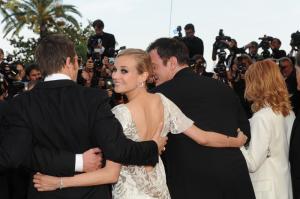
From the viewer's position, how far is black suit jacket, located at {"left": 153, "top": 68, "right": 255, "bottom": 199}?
416 cm

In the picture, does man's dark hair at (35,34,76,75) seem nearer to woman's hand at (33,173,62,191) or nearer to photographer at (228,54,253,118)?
woman's hand at (33,173,62,191)

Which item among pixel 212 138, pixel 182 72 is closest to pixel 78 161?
pixel 212 138

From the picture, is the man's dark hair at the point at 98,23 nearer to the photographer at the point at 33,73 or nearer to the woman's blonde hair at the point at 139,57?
the photographer at the point at 33,73

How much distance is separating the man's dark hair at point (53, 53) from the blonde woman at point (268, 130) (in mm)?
2176

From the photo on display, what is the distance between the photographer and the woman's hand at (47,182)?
3018 millimetres

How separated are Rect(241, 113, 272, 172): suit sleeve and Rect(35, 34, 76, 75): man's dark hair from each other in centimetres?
215

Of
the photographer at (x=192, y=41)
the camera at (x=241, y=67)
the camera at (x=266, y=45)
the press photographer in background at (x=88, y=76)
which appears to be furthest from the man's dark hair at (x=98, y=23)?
the camera at (x=266, y=45)

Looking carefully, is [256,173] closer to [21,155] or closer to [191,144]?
[191,144]

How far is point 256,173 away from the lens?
4.85 meters

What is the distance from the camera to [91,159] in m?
3.01

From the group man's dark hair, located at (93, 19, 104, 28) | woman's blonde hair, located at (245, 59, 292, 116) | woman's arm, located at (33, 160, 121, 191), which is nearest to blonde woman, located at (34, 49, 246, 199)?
woman's arm, located at (33, 160, 121, 191)

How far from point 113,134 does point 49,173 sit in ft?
1.37

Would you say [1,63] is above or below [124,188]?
above

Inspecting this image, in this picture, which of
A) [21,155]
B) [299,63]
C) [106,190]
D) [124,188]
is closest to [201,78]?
[299,63]
